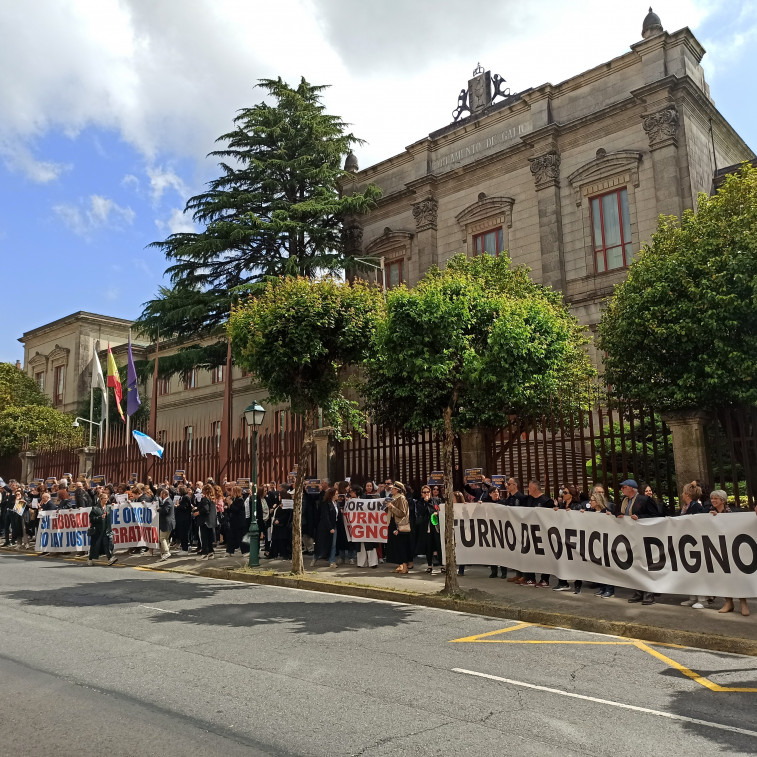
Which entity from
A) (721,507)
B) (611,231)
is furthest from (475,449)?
(611,231)

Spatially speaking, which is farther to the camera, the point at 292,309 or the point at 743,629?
the point at 292,309

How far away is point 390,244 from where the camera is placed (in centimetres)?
3025

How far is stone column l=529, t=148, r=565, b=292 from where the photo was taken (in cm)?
2488

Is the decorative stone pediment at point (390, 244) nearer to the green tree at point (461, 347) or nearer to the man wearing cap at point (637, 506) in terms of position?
the green tree at point (461, 347)

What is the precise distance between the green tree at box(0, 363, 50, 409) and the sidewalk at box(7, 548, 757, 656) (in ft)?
98.4

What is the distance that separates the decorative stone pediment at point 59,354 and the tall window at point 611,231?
44738 millimetres

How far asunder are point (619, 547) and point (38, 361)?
57665 millimetres

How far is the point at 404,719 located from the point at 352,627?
3804 millimetres

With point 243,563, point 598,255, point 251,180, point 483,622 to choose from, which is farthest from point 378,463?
point 251,180

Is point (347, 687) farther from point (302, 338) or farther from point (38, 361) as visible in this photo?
point (38, 361)

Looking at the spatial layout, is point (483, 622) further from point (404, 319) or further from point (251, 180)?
point (251, 180)

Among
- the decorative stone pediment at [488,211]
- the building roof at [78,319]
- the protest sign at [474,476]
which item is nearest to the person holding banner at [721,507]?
the protest sign at [474,476]

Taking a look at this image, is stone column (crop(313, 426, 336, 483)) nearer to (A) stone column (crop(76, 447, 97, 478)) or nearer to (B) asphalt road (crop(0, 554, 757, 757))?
(B) asphalt road (crop(0, 554, 757, 757))

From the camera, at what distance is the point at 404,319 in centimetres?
1127
